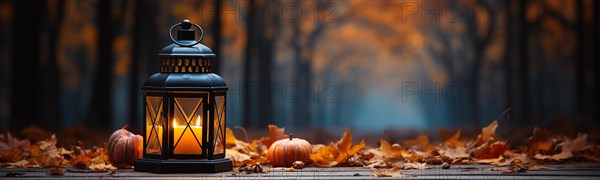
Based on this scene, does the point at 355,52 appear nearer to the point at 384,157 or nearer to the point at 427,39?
the point at 427,39

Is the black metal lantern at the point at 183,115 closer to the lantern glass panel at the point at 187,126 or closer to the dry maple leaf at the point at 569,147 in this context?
the lantern glass panel at the point at 187,126

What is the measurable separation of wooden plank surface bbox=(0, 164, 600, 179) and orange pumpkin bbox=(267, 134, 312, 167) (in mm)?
166

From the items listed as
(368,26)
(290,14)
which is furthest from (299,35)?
(368,26)

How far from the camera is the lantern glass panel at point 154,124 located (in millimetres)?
6750

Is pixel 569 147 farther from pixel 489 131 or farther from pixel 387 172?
pixel 387 172

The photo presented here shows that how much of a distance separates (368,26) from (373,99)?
46.8 meters

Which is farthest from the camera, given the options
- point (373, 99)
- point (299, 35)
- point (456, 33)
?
point (373, 99)

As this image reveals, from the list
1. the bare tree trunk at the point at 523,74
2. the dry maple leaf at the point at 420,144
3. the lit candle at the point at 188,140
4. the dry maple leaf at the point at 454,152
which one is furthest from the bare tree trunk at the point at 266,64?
the lit candle at the point at 188,140

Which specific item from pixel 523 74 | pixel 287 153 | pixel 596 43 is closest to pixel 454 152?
pixel 287 153

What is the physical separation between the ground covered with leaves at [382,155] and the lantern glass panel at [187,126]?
359 mm

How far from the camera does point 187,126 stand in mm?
6715

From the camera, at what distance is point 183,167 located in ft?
21.8

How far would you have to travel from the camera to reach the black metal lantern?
665 cm

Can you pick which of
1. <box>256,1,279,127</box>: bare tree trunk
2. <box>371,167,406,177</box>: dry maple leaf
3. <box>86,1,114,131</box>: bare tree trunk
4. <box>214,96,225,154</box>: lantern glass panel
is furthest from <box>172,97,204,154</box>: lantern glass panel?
<box>256,1,279,127</box>: bare tree trunk
